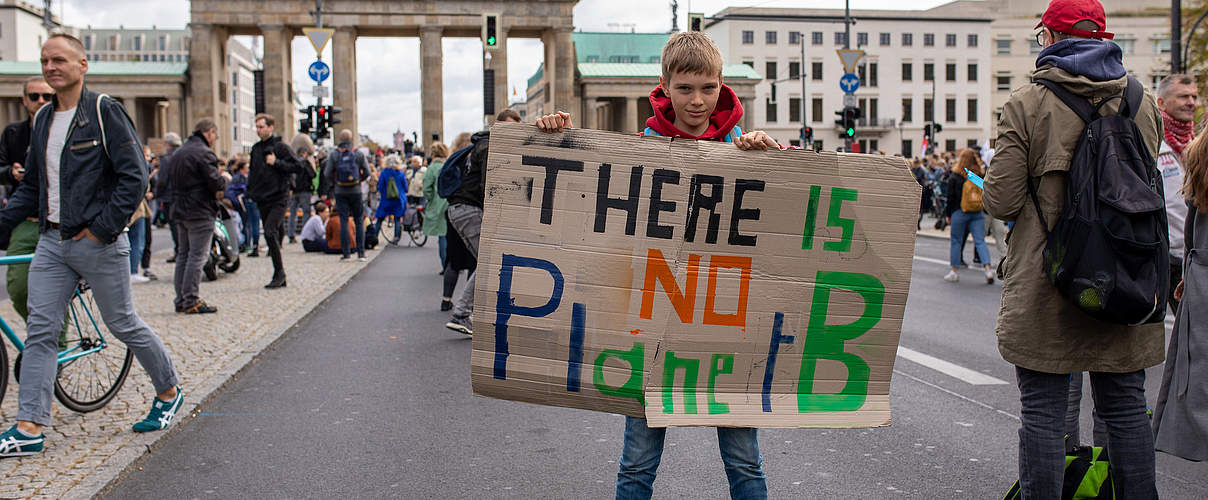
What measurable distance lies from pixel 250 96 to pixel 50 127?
159680 millimetres

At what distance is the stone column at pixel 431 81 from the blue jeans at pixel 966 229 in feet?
198

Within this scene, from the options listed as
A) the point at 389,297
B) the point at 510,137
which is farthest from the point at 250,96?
the point at 510,137

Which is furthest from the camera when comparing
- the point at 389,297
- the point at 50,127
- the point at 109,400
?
the point at 389,297

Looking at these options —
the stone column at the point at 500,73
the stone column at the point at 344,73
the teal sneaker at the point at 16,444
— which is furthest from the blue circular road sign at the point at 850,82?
the stone column at the point at 344,73

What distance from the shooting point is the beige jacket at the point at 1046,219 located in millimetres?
3361

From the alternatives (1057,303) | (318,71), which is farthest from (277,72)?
(1057,303)

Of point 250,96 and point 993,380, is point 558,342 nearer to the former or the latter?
Result: point 993,380

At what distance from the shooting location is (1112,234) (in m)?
3.20

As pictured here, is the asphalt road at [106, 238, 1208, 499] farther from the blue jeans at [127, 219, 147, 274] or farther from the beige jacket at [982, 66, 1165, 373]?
the blue jeans at [127, 219, 147, 274]

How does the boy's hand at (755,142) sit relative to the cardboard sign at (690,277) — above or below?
above

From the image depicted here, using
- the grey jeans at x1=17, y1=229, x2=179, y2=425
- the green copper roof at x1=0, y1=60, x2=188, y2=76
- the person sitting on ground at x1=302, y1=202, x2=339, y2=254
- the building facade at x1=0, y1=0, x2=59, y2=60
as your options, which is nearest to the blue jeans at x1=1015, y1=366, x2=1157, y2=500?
the grey jeans at x1=17, y1=229, x2=179, y2=425

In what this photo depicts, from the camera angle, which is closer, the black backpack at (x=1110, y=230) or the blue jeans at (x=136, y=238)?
the black backpack at (x=1110, y=230)

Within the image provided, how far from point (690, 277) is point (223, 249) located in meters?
12.6

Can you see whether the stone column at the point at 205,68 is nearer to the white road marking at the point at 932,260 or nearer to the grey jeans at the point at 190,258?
the white road marking at the point at 932,260
